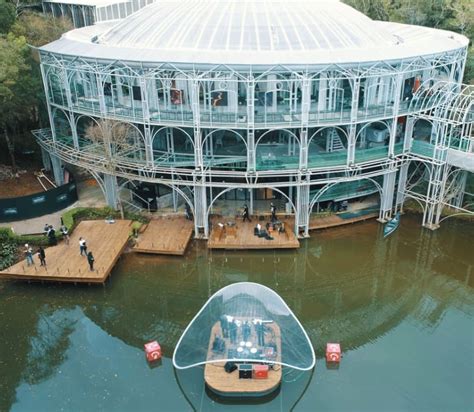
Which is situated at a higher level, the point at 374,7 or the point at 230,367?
the point at 374,7

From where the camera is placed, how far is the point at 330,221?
32250mm

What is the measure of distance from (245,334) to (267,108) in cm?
1615

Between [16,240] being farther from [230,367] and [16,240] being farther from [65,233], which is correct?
[230,367]

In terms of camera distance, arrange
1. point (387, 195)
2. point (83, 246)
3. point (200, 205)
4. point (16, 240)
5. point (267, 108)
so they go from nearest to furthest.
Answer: point (83, 246) → point (16, 240) → point (200, 205) → point (267, 108) → point (387, 195)

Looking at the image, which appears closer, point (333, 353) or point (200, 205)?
point (333, 353)

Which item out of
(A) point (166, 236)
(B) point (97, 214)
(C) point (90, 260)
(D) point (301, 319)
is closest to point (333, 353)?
(D) point (301, 319)

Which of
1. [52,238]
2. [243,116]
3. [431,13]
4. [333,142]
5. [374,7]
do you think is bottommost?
[52,238]

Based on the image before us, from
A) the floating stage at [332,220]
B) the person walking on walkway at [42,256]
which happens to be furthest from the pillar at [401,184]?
the person walking on walkway at [42,256]

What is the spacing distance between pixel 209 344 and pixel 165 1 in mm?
30721

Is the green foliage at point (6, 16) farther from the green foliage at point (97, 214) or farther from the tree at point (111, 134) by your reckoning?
the green foliage at point (97, 214)

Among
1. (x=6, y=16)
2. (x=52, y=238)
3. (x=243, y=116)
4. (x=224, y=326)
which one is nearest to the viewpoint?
(x=224, y=326)

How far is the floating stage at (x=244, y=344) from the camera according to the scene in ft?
62.1

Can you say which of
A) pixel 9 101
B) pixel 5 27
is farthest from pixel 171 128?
pixel 5 27

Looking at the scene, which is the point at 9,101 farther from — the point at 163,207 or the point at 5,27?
the point at 163,207
